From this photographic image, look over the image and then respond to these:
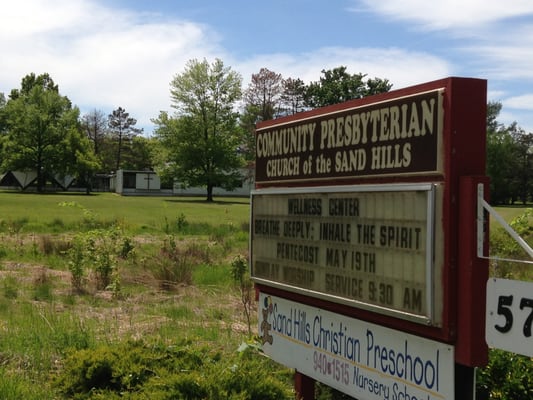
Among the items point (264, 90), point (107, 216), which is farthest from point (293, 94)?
point (107, 216)

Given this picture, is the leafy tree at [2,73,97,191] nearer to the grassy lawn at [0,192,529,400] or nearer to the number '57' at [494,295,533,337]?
the grassy lawn at [0,192,529,400]

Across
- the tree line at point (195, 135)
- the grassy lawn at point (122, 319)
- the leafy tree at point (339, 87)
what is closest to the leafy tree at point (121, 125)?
the tree line at point (195, 135)

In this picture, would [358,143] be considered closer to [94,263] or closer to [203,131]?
[94,263]

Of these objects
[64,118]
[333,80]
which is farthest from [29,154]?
[333,80]

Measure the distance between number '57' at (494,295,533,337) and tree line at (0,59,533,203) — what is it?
5066 cm

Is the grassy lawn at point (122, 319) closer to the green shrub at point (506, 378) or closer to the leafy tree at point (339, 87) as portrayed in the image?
the green shrub at point (506, 378)

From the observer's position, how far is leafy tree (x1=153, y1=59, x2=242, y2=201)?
71.9m

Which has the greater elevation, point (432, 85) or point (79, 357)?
point (432, 85)

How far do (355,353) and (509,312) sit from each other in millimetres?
1684

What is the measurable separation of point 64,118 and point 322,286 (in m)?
88.6

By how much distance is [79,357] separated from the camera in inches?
233

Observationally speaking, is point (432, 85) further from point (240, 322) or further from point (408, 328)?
point (240, 322)

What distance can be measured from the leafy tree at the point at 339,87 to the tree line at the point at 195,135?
12 centimetres

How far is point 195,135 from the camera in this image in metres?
72.2
